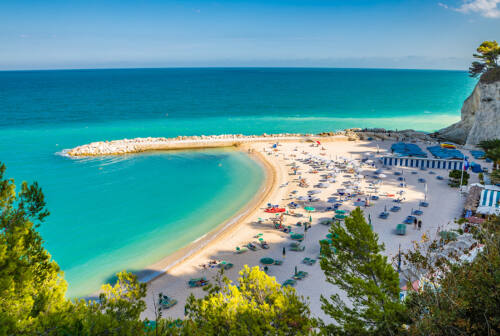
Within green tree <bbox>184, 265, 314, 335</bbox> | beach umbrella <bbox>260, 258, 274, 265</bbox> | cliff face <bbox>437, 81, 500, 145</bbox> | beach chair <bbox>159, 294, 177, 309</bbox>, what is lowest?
beach chair <bbox>159, 294, 177, 309</bbox>

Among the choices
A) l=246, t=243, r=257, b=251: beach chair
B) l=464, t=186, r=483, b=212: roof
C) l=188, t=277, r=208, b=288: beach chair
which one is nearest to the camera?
l=188, t=277, r=208, b=288: beach chair

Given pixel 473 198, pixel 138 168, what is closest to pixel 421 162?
pixel 473 198

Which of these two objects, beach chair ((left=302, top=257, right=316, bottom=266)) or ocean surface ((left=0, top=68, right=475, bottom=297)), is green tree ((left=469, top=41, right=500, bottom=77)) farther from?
beach chair ((left=302, top=257, right=316, bottom=266))

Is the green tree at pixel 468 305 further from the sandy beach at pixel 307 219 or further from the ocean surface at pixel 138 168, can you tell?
the ocean surface at pixel 138 168

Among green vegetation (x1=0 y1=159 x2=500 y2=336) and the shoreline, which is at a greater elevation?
green vegetation (x1=0 y1=159 x2=500 y2=336)

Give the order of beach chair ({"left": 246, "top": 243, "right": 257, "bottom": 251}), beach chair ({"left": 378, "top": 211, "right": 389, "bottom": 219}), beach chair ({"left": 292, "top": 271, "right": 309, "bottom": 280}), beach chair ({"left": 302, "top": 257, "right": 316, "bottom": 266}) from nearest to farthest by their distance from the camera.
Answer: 1. beach chair ({"left": 292, "top": 271, "right": 309, "bottom": 280})
2. beach chair ({"left": 302, "top": 257, "right": 316, "bottom": 266})
3. beach chair ({"left": 246, "top": 243, "right": 257, "bottom": 251})
4. beach chair ({"left": 378, "top": 211, "right": 389, "bottom": 219})

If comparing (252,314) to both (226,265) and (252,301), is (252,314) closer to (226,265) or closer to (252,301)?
(252,301)

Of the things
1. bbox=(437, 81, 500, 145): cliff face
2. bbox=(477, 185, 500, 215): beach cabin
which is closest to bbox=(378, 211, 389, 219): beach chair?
bbox=(477, 185, 500, 215): beach cabin

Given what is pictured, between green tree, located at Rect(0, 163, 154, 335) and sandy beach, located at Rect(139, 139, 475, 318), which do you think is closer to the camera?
green tree, located at Rect(0, 163, 154, 335)
